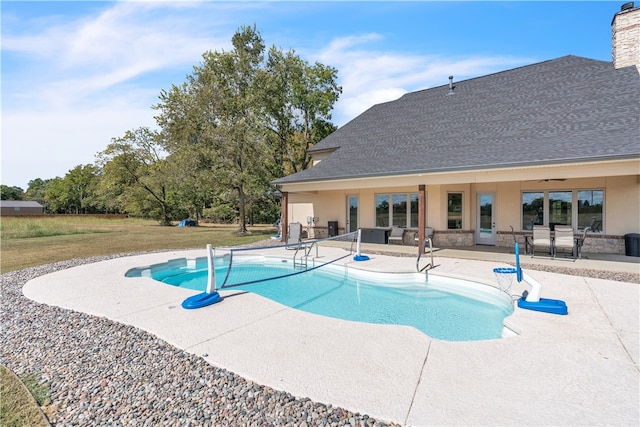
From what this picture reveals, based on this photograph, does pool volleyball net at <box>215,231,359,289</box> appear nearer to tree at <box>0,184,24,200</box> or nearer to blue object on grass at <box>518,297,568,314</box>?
blue object on grass at <box>518,297,568,314</box>

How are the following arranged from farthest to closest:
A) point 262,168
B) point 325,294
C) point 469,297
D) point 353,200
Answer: point 262,168 < point 353,200 < point 325,294 < point 469,297

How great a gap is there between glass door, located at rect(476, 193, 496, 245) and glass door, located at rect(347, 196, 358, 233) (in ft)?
19.3

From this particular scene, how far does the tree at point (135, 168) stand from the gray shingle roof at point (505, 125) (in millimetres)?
29480

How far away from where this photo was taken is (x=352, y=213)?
17.1 m

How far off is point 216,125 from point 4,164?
38.5 feet

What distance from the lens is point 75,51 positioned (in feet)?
30.7

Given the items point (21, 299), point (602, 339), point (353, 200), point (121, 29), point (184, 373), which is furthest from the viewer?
point (353, 200)

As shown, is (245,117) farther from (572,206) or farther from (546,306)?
(546,306)

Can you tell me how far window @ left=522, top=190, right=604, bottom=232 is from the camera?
1173cm

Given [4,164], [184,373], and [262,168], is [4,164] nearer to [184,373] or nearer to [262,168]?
[262,168]

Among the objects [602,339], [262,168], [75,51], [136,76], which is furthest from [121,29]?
[262,168]

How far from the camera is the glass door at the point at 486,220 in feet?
45.1

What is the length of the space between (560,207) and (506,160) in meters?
4.54

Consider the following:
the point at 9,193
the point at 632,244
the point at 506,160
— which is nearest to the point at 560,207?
the point at 632,244
